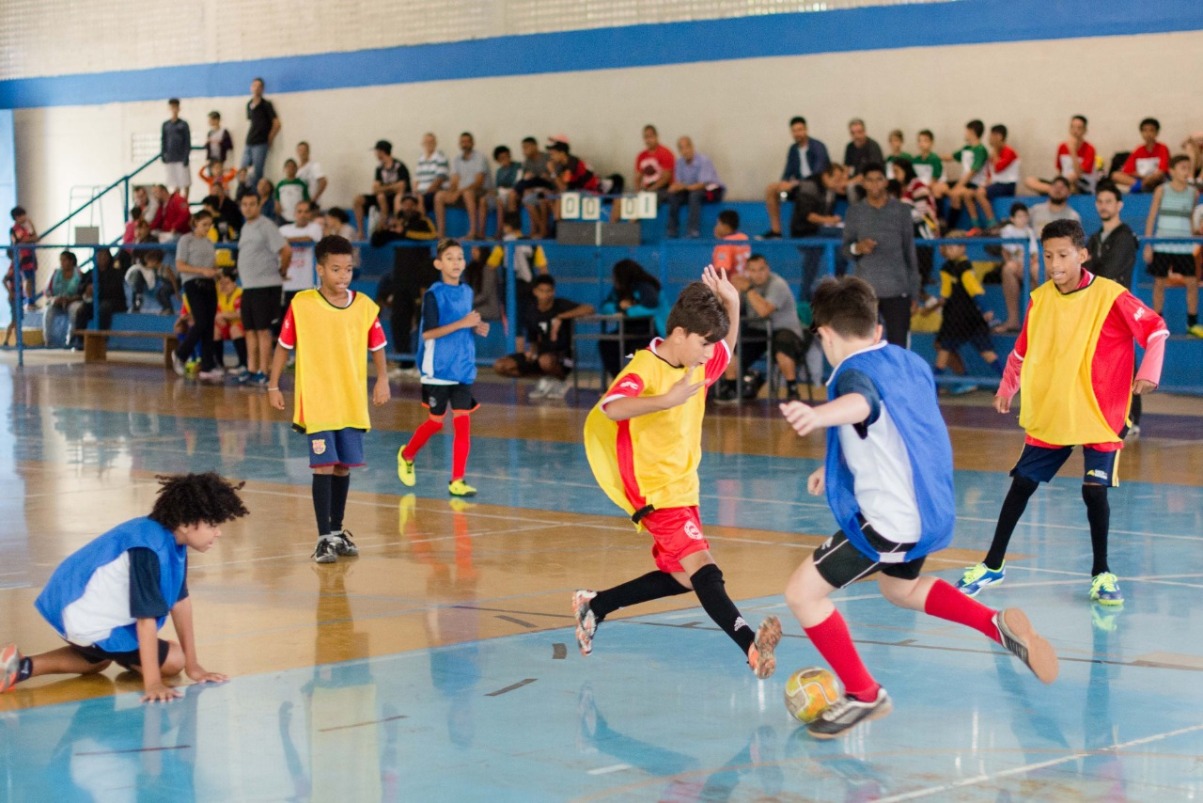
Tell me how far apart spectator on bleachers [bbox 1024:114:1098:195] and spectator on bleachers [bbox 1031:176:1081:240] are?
64 cm

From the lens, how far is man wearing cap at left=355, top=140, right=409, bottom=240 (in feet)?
86.0

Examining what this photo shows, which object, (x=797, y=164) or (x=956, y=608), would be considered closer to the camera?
(x=956, y=608)

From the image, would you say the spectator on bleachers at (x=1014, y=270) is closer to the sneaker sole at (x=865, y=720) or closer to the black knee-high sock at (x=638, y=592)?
the black knee-high sock at (x=638, y=592)

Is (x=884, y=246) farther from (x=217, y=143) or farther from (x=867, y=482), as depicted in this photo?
(x=217, y=143)

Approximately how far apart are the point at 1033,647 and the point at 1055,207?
14001 mm

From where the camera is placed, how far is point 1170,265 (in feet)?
60.0

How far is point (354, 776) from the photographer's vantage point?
18.1 feet

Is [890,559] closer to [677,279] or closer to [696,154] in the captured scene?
[677,279]

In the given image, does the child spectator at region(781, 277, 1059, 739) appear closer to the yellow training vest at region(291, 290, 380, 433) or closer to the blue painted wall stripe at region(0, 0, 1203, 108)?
the yellow training vest at region(291, 290, 380, 433)

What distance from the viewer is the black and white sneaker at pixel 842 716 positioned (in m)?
5.95

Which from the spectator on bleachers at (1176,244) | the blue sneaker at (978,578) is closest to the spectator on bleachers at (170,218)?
the spectator on bleachers at (1176,244)

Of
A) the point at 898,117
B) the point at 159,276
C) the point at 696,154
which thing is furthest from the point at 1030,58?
the point at 159,276

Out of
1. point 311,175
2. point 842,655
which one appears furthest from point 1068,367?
point 311,175

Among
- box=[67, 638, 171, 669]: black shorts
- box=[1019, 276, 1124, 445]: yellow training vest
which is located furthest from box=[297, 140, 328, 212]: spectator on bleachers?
box=[67, 638, 171, 669]: black shorts
